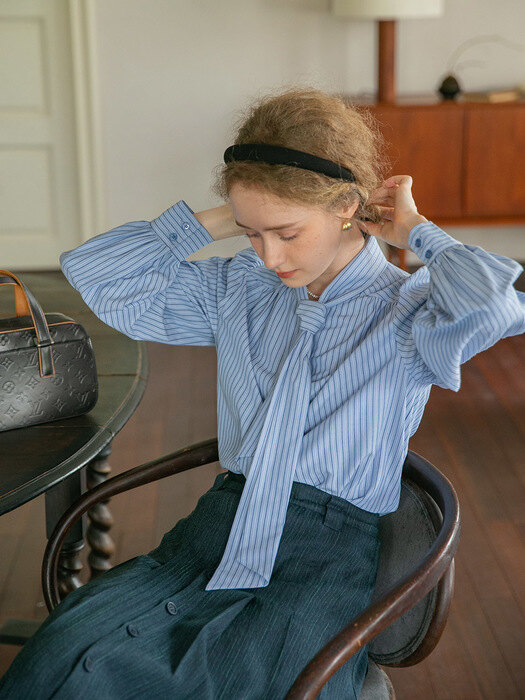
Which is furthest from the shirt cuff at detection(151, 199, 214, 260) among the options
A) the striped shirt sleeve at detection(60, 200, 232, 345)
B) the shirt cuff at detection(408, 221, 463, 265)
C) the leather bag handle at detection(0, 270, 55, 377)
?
the shirt cuff at detection(408, 221, 463, 265)

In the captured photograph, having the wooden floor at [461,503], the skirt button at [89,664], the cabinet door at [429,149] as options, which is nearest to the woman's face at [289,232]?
the skirt button at [89,664]

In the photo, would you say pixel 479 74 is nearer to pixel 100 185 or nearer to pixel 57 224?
pixel 100 185

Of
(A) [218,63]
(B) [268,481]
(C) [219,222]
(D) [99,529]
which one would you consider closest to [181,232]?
(C) [219,222]

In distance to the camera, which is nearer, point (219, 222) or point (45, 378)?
point (45, 378)

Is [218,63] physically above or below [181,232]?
above

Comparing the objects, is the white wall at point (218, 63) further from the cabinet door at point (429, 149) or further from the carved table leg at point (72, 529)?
the carved table leg at point (72, 529)

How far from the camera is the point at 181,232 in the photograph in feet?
5.55

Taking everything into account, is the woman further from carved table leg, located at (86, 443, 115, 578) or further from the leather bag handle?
carved table leg, located at (86, 443, 115, 578)

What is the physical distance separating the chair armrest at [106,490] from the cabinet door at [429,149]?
122 inches

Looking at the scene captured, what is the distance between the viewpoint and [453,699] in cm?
206

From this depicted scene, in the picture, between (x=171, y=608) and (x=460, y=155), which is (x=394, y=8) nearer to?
(x=460, y=155)

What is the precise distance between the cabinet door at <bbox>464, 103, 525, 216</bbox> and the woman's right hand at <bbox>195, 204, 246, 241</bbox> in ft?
10.4

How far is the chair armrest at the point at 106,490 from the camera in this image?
1515 mm

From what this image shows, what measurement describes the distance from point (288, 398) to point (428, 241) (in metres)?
0.34
